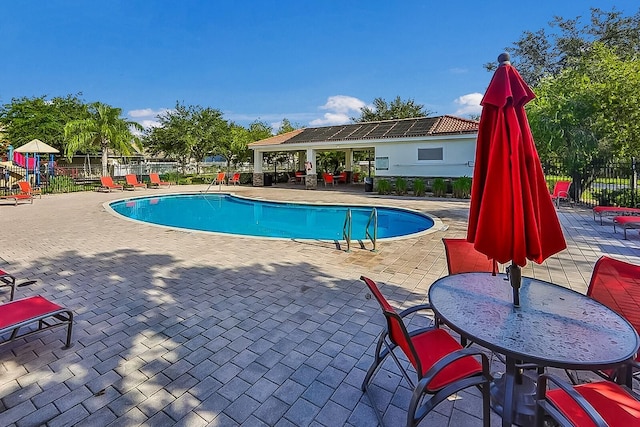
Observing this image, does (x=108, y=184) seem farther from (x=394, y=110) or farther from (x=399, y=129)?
(x=394, y=110)

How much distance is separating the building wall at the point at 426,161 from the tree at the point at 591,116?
3.18 metres

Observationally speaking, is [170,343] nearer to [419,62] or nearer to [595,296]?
[595,296]

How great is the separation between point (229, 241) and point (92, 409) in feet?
17.6

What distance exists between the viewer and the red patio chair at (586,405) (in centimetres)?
162

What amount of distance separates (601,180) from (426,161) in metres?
7.23

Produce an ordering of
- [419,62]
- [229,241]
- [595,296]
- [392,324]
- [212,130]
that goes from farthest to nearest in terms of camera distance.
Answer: [212,130] → [419,62] → [229,241] → [595,296] → [392,324]

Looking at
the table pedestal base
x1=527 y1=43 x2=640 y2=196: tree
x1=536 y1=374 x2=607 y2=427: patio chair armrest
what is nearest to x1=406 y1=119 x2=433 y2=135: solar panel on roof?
x1=527 y1=43 x2=640 y2=196: tree

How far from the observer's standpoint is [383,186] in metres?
18.0

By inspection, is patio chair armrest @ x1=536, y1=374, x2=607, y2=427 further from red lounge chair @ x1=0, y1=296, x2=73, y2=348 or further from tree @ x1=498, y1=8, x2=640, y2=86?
tree @ x1=498, y1=8, x2=640, y2=86

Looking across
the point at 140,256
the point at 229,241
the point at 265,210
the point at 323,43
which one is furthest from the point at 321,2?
the point at 140,256

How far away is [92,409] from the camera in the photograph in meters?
2.41

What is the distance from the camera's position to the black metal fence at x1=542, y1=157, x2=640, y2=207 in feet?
37.3

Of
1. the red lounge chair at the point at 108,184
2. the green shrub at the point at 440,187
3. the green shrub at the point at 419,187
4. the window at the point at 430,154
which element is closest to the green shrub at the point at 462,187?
the green shrub at the point at 440,187

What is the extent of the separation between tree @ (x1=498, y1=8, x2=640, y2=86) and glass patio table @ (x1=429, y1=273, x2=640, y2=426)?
26954 millimetres
